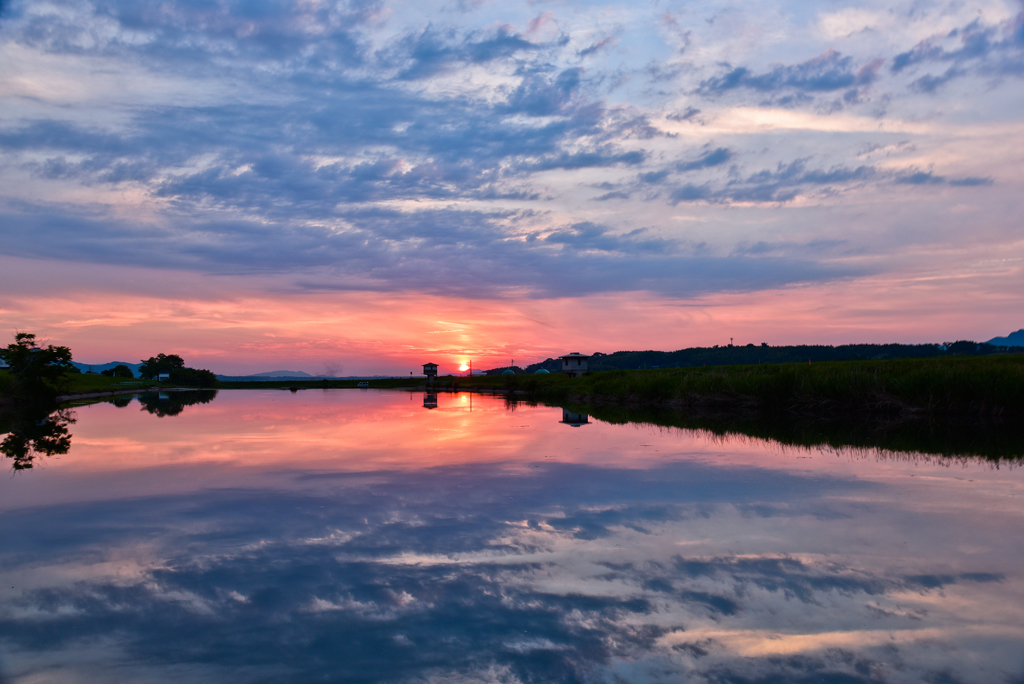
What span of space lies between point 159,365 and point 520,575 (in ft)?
522

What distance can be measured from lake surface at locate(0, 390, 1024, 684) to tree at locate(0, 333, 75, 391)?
43.3 meters

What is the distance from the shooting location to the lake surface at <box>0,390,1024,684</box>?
168 inches

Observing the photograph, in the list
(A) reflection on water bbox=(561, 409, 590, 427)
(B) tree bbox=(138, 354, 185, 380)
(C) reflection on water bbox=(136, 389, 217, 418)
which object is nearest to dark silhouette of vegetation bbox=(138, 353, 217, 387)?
(B) tree bbox=(138, 354, 185, 380)

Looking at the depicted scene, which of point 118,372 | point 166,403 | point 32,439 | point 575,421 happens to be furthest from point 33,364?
point 118,372

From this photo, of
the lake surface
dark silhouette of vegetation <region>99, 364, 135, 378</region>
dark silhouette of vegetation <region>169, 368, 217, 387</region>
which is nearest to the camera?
the lake surface

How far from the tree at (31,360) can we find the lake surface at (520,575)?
4329 cm

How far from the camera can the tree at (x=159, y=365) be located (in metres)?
137

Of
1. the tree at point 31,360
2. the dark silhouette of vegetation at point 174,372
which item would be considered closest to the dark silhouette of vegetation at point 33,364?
the tree at point 31,360

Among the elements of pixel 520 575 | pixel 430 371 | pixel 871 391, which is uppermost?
pixel 430 371

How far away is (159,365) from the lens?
463 ft

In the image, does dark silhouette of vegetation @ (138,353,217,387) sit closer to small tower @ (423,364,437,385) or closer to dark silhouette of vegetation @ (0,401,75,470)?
small tower @ (423,364,437,385)

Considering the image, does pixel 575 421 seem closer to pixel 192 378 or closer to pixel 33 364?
pixel 33 364

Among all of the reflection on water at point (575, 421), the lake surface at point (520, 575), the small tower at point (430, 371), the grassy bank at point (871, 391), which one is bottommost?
the lake surface at point (520, 575)

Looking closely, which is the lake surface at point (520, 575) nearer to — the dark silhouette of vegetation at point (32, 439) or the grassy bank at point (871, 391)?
the dark silhouette of vegetation at point (32, 439)
